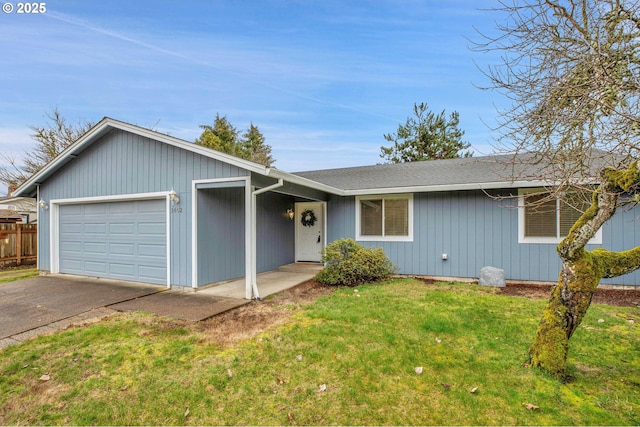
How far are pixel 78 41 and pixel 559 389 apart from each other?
12.0 m

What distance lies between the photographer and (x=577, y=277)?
9.32 ft

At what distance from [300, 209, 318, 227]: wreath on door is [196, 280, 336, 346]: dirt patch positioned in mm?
3589

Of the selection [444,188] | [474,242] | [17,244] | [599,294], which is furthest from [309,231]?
[17,244]

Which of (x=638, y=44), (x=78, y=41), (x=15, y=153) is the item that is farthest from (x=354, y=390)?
(x=15, y=153)

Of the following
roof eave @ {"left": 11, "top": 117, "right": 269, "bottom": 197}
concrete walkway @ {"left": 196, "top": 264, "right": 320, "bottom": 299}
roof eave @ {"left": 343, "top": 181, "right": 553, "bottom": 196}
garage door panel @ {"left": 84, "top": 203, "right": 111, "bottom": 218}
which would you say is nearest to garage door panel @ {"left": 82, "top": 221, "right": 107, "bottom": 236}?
garage door panel @ {"left": 84, "top": 203, "right": 111, "bottom": 218}

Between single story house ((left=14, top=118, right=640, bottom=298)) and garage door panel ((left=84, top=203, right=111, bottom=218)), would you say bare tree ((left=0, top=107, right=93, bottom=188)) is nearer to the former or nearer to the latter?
single story house ((left=14, top=118, right=640, bottom=298))

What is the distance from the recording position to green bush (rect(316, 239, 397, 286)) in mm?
7301

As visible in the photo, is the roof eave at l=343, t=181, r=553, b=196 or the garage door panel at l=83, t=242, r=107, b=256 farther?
the garage door panel at l=83, t=242, r=107, b=256

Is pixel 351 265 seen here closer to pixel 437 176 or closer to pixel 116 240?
pixel 437 176

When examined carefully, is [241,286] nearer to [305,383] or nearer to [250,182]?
Result: [250,182]

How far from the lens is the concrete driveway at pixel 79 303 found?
4.57 meters

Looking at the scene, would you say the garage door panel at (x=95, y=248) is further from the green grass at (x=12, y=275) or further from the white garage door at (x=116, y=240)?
the green grass at (x=12, y=275)

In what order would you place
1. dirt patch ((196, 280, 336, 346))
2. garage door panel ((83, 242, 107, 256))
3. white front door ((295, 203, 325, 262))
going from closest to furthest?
dirt patch ((196, 280, 336, 346)) < garage door panel ((83, 242, 107, 256)) < white front door ((295, 203, 325, 262))

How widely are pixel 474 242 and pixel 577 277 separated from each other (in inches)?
198
